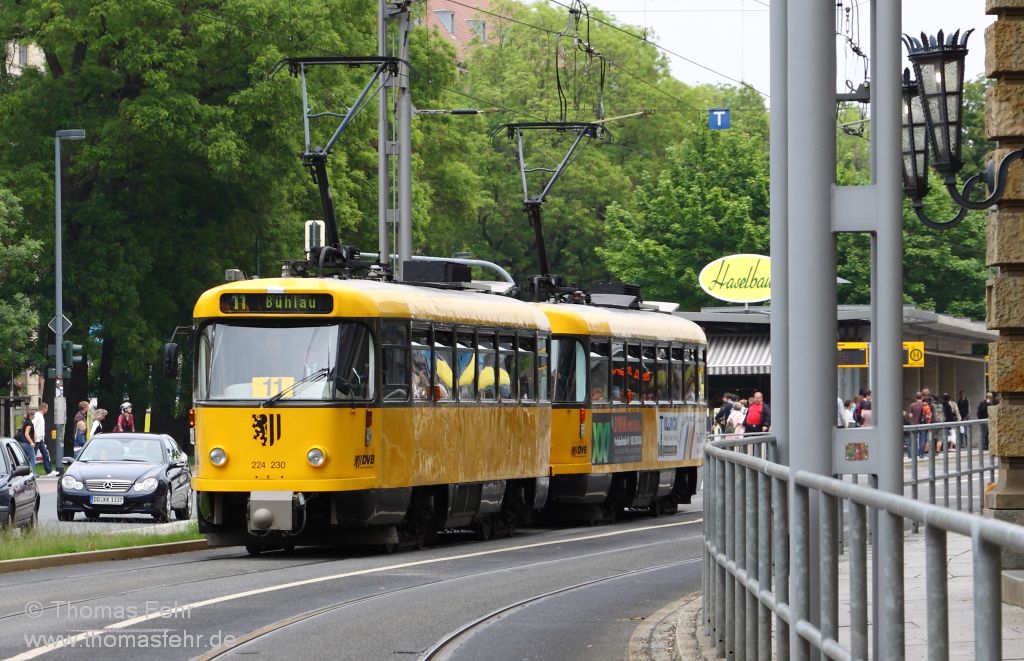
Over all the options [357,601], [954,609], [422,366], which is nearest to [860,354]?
[422,366]

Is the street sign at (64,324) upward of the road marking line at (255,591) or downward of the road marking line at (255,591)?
upward

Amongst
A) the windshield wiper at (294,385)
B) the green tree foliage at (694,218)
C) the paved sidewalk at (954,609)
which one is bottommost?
the paved sidewalk at (954,609)

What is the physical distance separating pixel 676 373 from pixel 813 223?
21.8m

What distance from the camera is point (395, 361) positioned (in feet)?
68.5

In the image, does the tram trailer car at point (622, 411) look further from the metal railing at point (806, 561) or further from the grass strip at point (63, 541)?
the metal railing at point (806, 561)

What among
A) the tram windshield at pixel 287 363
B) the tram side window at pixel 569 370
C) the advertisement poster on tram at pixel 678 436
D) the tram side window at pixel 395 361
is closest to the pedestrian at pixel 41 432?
the advertisement poster on tram at pixel 678 436

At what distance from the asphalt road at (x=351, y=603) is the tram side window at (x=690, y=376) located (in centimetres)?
934

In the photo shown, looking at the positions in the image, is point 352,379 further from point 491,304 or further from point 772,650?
point 772,650

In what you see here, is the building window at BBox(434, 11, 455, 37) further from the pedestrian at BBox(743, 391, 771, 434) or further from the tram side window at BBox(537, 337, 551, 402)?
the tram side window at BBox(537, 337, 551, 402)

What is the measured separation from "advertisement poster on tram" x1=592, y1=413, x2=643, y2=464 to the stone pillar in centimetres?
1457

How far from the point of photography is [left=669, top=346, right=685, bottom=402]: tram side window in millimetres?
30703

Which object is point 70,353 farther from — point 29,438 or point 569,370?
point 569,370

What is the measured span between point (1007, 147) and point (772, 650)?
4.64m

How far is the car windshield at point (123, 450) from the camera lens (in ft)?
97.1
